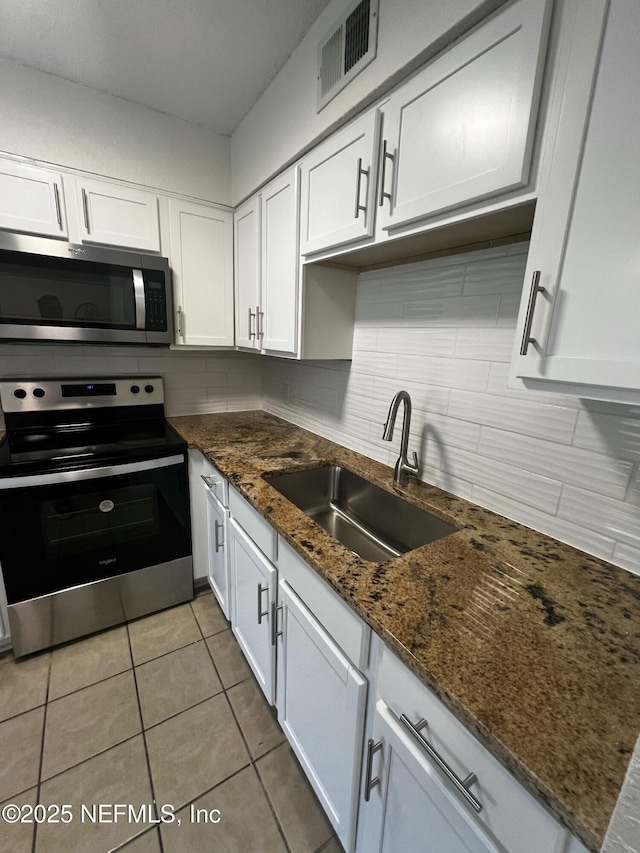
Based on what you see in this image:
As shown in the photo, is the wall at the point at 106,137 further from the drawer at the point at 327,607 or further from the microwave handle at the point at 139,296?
the drawer at the point at 327,607

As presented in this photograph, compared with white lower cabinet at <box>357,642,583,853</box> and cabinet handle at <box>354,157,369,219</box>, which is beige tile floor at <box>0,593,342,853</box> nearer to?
white lower cabinet at <box>357,642,583,853</box>

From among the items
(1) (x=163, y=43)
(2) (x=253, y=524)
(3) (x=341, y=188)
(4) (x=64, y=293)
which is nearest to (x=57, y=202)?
(4) (x=64, y=293)

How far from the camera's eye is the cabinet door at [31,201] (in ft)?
4.88

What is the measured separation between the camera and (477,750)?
20.9 inches

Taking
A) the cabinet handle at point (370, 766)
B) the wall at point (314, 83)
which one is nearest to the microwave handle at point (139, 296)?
the wall at point (314, 83)

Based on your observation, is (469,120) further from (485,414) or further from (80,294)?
(80,294)

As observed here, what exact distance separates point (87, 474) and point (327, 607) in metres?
1.22

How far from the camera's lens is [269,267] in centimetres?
168

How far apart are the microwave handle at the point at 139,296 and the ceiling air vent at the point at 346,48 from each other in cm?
107

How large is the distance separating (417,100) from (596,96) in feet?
1.51

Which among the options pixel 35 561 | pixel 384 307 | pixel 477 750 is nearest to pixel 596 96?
pixel 384 307

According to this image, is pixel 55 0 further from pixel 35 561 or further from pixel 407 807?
pixel 407 807

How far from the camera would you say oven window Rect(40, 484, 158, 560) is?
1508 mm

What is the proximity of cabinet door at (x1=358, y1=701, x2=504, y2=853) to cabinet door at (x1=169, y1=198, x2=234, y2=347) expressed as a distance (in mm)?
1868
